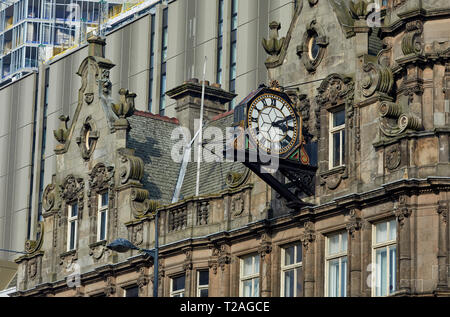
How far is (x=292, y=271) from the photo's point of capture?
58531 mm

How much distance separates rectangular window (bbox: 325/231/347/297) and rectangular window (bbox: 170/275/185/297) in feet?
26.6

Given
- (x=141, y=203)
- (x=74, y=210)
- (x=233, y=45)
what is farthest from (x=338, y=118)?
(x=233, y=45)

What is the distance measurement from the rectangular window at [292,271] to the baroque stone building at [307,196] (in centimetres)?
5

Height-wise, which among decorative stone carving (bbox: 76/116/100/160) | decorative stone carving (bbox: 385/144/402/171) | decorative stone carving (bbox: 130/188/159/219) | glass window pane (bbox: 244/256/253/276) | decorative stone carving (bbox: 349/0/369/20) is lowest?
glass window pane (bbox: 244/256/253/276)

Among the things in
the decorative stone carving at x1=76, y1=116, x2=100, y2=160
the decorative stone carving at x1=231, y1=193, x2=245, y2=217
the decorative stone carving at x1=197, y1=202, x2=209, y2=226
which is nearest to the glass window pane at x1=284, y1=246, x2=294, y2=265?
the decorative stone carving at x1=231, y1=193, x2=245, y2=217

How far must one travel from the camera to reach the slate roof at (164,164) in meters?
65.6

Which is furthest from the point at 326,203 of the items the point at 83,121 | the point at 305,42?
the point at 83,121

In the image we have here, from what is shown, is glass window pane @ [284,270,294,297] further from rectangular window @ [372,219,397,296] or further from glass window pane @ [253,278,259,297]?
rectangular window @ [372,219,397,296]

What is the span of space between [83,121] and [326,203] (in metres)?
16.8

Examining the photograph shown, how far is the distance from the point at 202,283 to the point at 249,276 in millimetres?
2578

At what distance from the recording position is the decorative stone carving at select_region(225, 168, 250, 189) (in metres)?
60.9

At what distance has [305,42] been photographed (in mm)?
59344

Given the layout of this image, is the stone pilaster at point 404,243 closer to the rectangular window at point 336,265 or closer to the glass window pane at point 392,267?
the glass window pane at point 392,267

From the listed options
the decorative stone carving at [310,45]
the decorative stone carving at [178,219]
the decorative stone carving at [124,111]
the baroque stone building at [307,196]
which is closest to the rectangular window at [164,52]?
the baroque stone building at [307,196]
